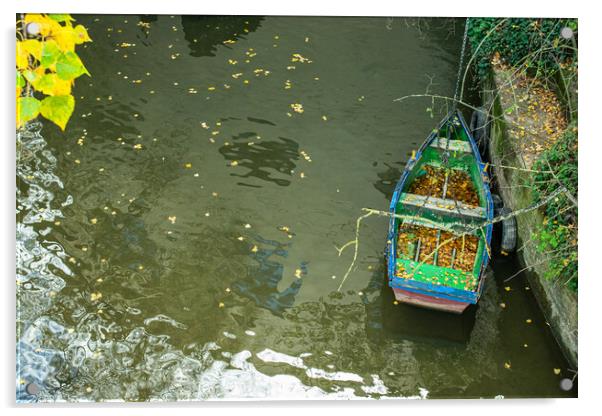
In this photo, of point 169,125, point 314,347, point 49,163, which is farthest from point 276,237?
point 49,163

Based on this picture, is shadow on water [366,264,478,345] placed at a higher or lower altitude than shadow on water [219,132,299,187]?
lower

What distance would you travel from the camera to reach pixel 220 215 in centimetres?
438

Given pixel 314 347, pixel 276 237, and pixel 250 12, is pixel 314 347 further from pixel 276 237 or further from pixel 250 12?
pixel 250 12

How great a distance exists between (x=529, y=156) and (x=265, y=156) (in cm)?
192

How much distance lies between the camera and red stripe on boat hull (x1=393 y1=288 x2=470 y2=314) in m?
3.93

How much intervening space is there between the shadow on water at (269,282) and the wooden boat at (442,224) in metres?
0.68

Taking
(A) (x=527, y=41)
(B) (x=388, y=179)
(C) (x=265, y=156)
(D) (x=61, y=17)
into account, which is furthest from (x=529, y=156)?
(D) (x=61, y=17)

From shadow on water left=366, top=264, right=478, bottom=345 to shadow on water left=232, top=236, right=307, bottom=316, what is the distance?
56 cm

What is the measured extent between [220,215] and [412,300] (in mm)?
1485

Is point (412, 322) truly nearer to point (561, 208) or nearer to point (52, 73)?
point (561, 208)

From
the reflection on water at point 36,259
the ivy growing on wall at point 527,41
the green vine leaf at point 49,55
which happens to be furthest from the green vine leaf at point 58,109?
the ivy growing on wall at point 527,41

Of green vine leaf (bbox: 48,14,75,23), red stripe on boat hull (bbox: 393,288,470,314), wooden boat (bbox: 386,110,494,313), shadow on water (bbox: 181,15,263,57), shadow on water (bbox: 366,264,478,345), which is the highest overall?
shadow on water (bbox: 181,15,263,57)

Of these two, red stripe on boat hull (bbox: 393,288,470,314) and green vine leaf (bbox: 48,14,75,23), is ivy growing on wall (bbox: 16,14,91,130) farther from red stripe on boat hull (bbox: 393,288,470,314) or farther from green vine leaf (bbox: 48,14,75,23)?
red stripe on boat hull (bbox: 393,288,470,314)

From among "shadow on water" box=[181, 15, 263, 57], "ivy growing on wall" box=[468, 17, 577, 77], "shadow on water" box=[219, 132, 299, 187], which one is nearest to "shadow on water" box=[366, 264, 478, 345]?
"shadow on water" box=[219, 132, 299, 187]
